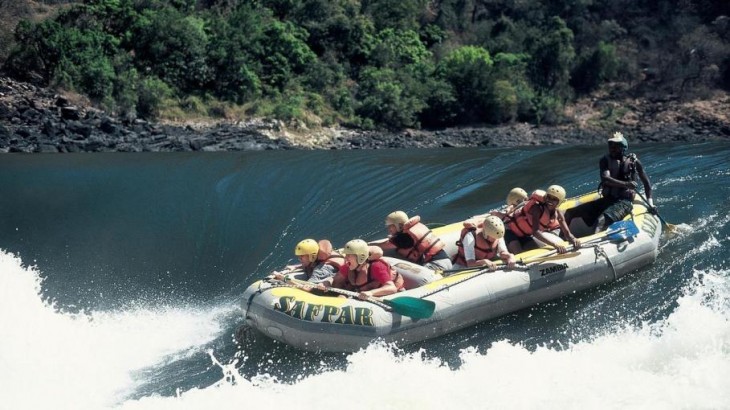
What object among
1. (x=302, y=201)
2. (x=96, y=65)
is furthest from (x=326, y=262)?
(x=96, y=65)

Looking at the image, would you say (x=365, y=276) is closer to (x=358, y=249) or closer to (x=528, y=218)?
(x=358, y=249)

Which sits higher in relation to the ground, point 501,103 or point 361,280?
point 361,280

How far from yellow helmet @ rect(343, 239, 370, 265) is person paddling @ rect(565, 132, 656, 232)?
4.22 m

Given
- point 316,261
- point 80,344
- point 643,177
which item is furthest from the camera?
point 643,177

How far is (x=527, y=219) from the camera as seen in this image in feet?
35.7

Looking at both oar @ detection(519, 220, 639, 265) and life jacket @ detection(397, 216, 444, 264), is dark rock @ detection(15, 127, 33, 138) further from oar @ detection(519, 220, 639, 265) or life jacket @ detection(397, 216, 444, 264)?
oar @ detection(519, 220, 639, 265)

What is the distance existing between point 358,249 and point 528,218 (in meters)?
2.81

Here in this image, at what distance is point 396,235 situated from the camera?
1029cm

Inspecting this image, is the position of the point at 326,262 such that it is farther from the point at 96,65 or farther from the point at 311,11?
the point at 311,11

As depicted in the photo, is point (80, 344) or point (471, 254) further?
point (471, 254)

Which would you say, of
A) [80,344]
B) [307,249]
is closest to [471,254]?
[307,249]

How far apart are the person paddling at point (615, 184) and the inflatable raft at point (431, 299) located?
1109 mm

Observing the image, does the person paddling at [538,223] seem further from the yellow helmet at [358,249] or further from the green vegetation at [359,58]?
the green vegetation at [359,58]

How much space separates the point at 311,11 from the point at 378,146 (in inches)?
388
